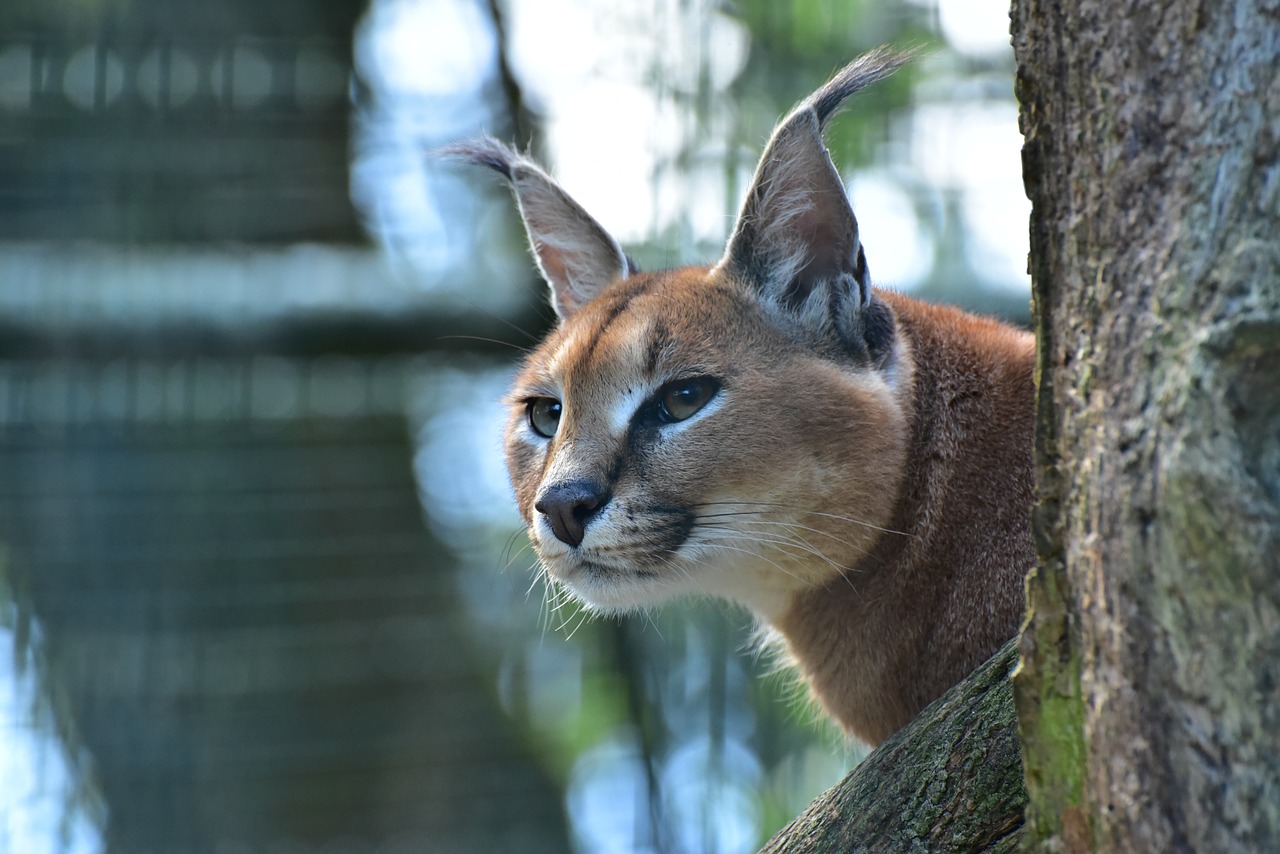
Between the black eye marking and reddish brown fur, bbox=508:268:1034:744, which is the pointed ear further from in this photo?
the black eye marking

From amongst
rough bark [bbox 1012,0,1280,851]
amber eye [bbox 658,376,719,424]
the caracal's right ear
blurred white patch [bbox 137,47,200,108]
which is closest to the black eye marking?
amber eye [bbox 658,376,719,424]

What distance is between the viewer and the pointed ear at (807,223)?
108 inches

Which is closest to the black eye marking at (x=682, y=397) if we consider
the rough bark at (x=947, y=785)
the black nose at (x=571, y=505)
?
A: the black nose at (x=571, y=505)

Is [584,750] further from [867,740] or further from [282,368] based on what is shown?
[867,740]

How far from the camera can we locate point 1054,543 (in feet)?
4.69

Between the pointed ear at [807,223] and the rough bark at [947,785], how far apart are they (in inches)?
47.7

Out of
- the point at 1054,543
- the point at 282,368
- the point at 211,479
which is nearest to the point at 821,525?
the point at 1054,543

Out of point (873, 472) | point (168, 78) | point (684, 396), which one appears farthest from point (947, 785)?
point (168, 78)

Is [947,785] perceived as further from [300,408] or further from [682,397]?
[300,408]

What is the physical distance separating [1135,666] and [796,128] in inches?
70.4

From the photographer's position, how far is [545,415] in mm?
3258

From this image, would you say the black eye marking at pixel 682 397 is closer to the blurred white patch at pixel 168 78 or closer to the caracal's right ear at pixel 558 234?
the caracal's right ear at pixel 558 234

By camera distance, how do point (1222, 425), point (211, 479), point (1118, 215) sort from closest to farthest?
1. point (1222, 425)
2. point (1118, 215)
3. point (211, 479)

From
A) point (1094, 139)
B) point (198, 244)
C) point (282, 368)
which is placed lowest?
point (282, 368)
